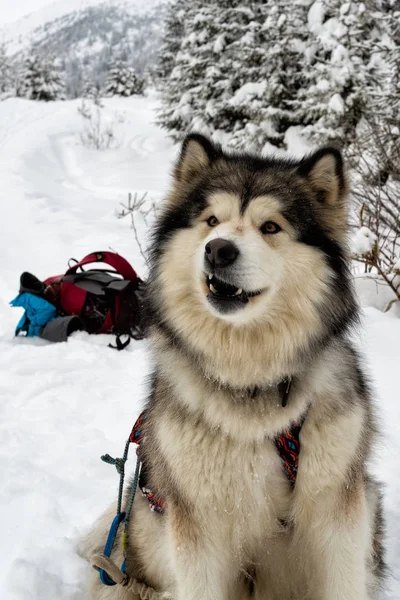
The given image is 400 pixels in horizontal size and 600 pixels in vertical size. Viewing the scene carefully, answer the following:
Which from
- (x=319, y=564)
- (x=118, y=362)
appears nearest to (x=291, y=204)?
(x=319, y=564)

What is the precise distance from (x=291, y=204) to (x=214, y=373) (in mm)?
726

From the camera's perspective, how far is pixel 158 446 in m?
1.92

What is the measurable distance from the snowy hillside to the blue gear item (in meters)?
101

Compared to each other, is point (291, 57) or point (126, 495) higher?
point (291, 57)

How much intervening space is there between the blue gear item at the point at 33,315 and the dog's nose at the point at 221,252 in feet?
13.4

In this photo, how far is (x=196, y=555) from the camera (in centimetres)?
178

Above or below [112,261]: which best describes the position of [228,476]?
above

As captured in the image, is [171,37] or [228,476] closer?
[228,476]

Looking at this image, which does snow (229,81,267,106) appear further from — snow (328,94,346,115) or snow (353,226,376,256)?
snow (353,226,376,256)

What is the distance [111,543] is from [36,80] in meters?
44.1

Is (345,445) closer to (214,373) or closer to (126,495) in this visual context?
(214,373)

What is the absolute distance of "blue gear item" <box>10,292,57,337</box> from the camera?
5398 millimetres

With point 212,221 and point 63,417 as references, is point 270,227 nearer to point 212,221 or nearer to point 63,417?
point 212,221

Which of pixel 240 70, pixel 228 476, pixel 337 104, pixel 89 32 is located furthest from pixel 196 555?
pixel 89 32
